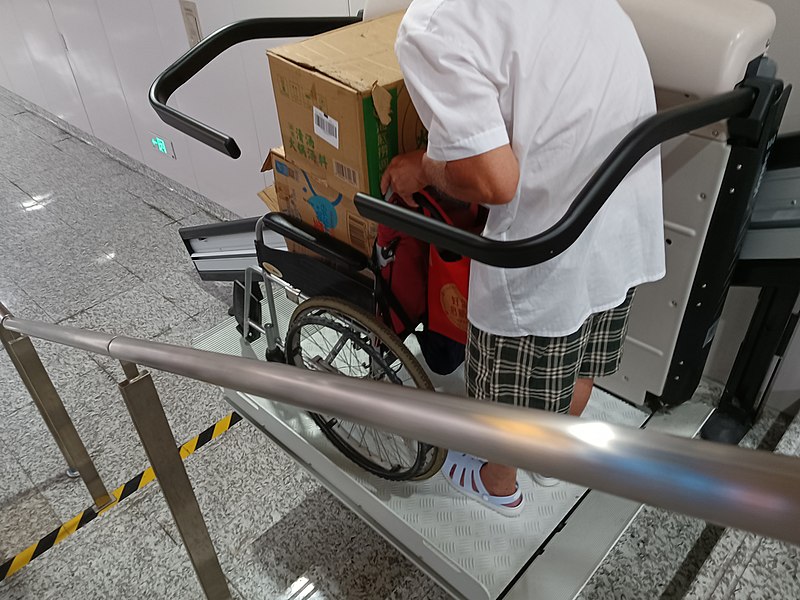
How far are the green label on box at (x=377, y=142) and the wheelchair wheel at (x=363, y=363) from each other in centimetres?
35

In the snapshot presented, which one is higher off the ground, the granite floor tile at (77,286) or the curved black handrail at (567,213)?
the curved black handrail at (567,213)

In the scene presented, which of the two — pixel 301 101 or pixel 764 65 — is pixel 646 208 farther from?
pixel 301 101

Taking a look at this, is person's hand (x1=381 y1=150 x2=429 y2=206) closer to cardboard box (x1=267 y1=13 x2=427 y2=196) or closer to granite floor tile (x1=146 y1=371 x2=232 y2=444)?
cardboard box (x1=267 y1=13 x2=427 y2=196)

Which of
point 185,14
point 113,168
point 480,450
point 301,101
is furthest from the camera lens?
point 113,168

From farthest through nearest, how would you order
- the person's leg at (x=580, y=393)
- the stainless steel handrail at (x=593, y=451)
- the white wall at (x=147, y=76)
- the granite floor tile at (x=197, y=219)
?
the granite floor tile at (x=197, y=219), the white wall at (x=147, y=76), the person's leg at (x=580, y=393), the stainless steel handrail at (x=593, y=451)

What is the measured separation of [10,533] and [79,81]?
3.38 metres

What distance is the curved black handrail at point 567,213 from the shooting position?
104cm

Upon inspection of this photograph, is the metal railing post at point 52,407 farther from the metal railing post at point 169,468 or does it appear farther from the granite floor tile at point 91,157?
the granite floor tile at point 91,157

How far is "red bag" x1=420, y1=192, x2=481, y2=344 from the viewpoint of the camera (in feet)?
4.66

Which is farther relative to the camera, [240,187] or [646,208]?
[240,187]

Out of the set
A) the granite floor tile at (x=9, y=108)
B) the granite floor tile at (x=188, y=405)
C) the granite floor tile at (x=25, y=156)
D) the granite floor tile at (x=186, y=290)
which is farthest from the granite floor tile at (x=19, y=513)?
the granite floor tile at (x=9, y=108)

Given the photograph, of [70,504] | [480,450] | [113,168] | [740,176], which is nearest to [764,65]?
[740,176]

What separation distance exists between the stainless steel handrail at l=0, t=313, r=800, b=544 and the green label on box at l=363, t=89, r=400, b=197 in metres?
0.81

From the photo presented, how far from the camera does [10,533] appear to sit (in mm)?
2111
